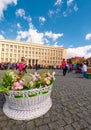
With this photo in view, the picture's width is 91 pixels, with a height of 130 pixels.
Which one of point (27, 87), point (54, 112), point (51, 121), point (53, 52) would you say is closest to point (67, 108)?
point (54, 112)

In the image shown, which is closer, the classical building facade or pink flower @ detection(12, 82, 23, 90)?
pink flower @ detection(12, 82, 23, 90)

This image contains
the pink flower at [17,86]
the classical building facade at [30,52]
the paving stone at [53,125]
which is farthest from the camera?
the classical building facade at [30,52]

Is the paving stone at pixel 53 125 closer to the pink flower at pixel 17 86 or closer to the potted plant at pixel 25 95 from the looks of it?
the potted plant at pixel 25 95

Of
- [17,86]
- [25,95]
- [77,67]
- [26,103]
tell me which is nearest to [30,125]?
[26,103]

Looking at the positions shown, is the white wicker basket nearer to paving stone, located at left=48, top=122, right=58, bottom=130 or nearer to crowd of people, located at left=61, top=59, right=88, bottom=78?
paving stone, located at left=48, top=122, right=58, bottom=130

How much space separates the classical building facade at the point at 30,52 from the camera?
92.4 m

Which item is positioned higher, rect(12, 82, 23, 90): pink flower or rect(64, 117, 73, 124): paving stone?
rect(12, 82, 23, 90): pink flower

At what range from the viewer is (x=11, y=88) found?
2912 mm

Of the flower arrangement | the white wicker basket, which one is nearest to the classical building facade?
the flower arrangement

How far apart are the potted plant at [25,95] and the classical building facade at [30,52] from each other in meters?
90.8

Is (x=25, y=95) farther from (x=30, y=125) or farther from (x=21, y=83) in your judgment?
(x=30, y=125)

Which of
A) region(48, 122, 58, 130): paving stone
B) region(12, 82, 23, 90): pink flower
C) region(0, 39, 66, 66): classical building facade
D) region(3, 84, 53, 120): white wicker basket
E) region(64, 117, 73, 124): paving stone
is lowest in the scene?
region(48, 122, 58, 130): paving stone

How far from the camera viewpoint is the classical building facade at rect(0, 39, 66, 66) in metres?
92.4

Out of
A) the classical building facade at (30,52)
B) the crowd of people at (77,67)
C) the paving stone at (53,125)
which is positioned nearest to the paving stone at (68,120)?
the paving stone at (53,125)
